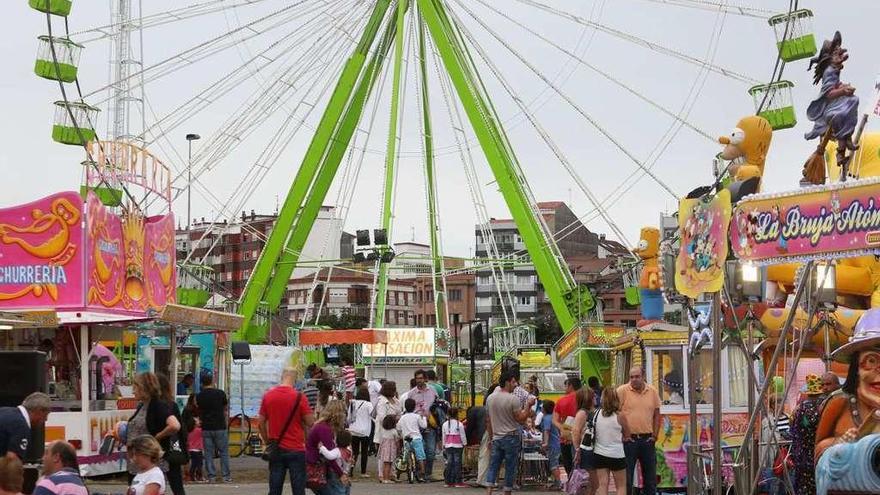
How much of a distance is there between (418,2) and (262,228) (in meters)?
104

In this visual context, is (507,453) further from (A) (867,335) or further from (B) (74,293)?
(A) (867,335)

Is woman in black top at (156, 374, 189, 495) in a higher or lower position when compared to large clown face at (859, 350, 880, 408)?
lower

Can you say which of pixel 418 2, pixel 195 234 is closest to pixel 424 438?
pixel 418 2

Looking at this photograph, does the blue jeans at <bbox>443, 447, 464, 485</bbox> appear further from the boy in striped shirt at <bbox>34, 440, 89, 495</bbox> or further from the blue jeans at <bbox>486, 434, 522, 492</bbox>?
the boy in striped shirt at <bbox>34, 440, 89, 495</bbox>

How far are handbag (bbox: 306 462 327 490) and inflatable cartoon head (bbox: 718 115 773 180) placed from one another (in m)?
5.05

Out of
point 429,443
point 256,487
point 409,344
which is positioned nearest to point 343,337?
point 409,344

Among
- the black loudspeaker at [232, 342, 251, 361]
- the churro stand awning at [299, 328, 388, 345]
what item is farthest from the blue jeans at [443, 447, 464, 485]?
the churro stand awning at [299, 328, 388, 345]

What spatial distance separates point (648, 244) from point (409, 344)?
1924 cm

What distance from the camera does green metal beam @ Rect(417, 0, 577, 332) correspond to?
39.1 metres

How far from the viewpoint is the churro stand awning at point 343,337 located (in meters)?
38.6

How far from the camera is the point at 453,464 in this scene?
22906 millimetres

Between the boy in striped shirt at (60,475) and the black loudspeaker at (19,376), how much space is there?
4674mm

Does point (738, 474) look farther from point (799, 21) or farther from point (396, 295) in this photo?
point (396, 295)

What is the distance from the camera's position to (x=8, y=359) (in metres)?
14.6
